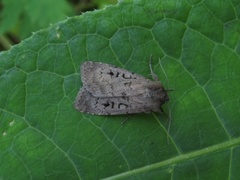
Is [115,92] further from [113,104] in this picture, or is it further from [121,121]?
[121,121]

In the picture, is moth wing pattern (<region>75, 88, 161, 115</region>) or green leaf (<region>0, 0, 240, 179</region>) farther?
moth wing pattern (<region>75, 88, 161, 115</region>)

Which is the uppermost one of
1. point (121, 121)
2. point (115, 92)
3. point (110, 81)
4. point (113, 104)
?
point (110, 81)

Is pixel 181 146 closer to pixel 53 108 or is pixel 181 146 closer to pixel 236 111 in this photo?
pixel 236 111

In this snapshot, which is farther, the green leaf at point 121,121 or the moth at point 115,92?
the moth at point 115,92

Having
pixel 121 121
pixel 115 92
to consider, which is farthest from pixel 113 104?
pixel 121 121

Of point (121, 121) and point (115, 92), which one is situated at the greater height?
point (115, 92)

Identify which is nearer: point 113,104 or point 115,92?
point 113,104
